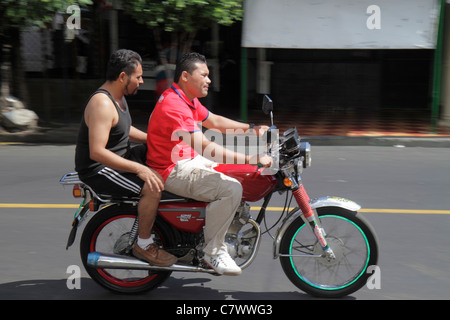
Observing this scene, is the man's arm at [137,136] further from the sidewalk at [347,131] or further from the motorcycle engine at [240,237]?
the sidewalk at [347,131]

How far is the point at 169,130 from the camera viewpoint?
13.0ft

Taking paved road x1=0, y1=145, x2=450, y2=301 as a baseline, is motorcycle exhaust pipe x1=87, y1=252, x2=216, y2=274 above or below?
above

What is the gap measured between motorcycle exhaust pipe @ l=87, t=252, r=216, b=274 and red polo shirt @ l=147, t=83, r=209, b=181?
609mm

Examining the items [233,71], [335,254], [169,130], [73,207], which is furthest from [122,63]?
[233,71]

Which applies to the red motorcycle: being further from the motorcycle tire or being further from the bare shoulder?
the bare shoulder

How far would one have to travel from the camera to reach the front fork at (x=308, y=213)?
409 cm

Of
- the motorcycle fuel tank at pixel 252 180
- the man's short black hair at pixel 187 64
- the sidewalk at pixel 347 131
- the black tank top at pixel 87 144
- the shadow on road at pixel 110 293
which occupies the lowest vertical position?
the shadow on road at pixel 110 293

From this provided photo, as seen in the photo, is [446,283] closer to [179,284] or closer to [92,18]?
[179,284]

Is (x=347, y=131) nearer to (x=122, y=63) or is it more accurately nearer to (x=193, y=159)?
(x=193, y=159)

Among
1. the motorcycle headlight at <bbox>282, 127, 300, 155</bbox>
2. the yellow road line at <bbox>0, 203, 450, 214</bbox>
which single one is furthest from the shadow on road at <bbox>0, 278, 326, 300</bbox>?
the yellow road line at <bbox>0, 203, 450, 214</bbox>

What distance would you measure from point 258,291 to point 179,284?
59 cm

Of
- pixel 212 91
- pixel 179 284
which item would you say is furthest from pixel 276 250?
pixel 212 91

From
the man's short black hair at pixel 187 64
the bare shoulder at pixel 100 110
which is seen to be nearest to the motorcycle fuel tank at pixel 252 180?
the man's short black hair at pixel 187 64

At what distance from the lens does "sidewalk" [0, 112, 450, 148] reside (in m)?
10.4
